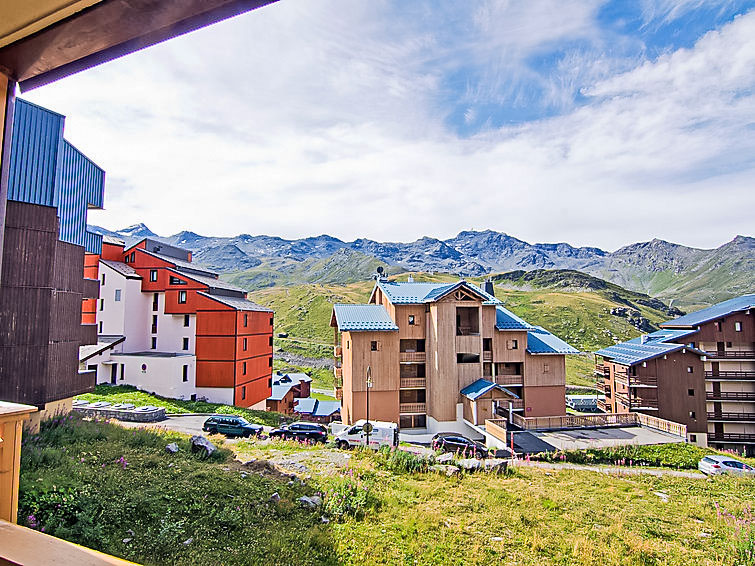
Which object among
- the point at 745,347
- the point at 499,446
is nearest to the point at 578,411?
the point at 745,347

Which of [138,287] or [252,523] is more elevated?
[138,287]

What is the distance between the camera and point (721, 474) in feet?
57.8

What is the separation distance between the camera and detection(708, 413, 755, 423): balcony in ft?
111

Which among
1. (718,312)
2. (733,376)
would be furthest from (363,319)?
(733,376)

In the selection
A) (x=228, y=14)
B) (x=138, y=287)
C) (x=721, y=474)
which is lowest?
(x=721, y=474)

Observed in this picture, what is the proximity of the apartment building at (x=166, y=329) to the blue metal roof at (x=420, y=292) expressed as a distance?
477 inches

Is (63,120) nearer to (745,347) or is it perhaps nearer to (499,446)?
(499,446)

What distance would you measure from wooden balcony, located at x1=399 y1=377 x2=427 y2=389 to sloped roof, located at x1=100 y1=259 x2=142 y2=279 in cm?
2218

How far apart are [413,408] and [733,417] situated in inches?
1155

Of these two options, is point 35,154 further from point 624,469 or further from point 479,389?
point 624,469

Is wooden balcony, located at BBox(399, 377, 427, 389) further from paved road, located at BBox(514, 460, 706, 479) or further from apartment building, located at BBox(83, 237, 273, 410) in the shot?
apartment building, located at BBox(83, 237, 273, 410)

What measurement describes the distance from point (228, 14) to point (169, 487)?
10.1 meters

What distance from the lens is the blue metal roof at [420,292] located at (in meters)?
26.4

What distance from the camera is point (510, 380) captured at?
91.0 feet
